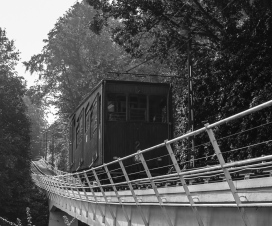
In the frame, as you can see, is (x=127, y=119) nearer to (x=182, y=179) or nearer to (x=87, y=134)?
(x=87, y=134)

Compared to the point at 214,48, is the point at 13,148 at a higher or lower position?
lower

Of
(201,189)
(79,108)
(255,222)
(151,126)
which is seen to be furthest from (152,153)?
(255,222)

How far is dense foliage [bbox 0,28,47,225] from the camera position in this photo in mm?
39250

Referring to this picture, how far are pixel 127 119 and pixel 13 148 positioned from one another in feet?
76.2

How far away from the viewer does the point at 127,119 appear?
19.0m

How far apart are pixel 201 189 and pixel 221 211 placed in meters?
0.97

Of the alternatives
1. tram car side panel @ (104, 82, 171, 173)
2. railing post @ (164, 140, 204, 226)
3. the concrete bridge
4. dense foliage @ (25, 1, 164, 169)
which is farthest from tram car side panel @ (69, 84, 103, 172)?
dense foliage @ (25, 1, 164, 169)

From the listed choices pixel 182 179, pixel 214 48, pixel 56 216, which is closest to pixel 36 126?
pixel 56 216

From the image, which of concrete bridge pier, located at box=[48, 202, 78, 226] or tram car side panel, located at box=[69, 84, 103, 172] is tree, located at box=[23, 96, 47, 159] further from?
tram car side panel, located at box=[69, 84, 103, 172]

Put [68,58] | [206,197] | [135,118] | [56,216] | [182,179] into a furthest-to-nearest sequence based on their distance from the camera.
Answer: [68,58], [56,216], [135,118], [206,197], [182,179]

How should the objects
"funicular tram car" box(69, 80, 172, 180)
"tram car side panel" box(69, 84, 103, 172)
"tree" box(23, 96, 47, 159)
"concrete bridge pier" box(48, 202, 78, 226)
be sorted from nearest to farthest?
1. "funicular tram car" box(69, 80, 172, 180)
2. "tram car side panel" box(69, 84, 103, 172)
3. "concrete bridge pier" box(48, 202, 78, 226)
4. "tree" box(23, 96, 47, 159)

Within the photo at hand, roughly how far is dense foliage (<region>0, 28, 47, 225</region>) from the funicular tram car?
66.6 ft

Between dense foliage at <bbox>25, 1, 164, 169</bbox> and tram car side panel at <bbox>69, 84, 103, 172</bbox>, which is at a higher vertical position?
dense foliage at <bbox>25, 1, 164, 169</bbox>

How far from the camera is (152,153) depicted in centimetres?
1883
